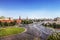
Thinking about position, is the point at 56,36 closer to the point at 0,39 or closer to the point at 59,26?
the point at 0,39

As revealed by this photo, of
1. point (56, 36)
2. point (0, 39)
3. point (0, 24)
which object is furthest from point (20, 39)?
point (0, 24)

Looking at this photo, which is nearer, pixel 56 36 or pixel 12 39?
→ pixel 56 36

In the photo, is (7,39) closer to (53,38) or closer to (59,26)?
(53,38)

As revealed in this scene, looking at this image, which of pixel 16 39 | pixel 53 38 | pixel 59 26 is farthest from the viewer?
pixel 59 26

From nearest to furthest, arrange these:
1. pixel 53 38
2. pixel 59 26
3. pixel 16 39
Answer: pixel 53 38
pixel 16 39
pixel 59 26

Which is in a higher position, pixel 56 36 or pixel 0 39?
pixel 56 36

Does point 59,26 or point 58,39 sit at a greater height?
point 58,39

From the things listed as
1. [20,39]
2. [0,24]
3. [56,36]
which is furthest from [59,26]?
[56,36]

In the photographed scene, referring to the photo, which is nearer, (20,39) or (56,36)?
(56,36)
